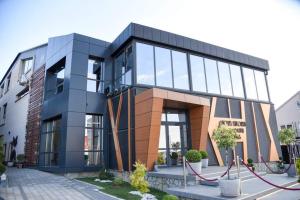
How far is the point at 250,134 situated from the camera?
18.3 m

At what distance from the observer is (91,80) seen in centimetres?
1622

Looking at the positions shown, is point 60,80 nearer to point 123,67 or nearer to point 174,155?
point 123,67

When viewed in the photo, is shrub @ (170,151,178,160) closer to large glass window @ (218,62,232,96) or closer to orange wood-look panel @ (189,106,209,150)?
orange wood-look panel @ (189,106,209,150)

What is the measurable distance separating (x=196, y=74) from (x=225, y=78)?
301cm

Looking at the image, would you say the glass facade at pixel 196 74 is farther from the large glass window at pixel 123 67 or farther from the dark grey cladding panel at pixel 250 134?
the dark grey cladding panel at pixel 250 134

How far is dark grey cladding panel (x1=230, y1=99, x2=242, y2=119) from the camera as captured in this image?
17766 millimetres

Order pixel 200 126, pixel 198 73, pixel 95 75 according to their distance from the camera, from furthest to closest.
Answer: pixel 198 73 → pixel 95 75 → pixel 200 126

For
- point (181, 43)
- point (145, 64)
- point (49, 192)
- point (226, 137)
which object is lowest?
point (49, 192)

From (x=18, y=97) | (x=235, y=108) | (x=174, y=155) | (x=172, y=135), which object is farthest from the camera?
(x=18, y=97)

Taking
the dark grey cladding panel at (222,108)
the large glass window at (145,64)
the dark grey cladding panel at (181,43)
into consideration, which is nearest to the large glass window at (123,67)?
the large glass window at (145,64)

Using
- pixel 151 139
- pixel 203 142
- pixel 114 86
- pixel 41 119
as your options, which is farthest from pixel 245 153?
pixel 41 119

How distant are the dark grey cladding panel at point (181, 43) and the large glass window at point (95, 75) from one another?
1464 mm

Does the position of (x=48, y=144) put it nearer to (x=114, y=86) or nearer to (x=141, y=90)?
(x=114, y=86)

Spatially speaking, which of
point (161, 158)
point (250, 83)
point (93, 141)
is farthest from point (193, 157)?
point (250, 83)
